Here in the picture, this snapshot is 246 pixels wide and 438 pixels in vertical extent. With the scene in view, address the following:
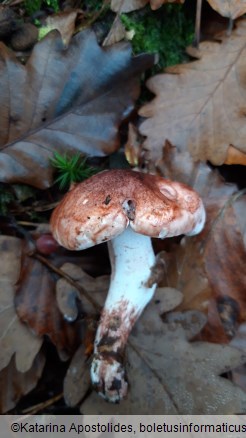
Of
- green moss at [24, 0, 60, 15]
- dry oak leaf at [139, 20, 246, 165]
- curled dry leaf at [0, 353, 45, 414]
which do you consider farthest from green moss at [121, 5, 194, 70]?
curled dry leaf at [0, 353, 45, 414]

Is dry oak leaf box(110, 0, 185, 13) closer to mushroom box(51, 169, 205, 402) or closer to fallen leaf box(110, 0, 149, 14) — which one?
fallen leaf box(110, 0, 149, 14)

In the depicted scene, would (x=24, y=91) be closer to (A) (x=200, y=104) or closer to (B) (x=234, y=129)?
(A) (x=200, y=104)

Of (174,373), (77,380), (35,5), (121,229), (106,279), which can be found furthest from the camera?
(35,5)

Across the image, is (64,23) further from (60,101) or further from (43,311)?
(43,311)

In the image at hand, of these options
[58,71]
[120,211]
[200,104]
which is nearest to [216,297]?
[120,211]

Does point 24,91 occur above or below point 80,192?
above

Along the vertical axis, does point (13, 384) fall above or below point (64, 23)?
below

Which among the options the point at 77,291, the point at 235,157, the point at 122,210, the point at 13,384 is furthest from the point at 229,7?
the point at 13,384
